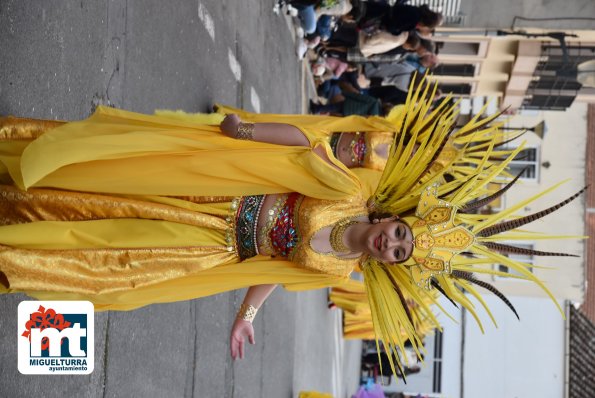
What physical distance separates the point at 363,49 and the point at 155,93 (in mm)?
4579

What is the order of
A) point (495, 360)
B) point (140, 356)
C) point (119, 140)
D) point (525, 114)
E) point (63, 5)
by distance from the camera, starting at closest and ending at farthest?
point (119, 140) < point (63, 5) < point (140, 356) < point (495, 360) < point (525, 114)

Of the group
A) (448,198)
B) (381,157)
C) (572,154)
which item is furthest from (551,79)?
(448,198)

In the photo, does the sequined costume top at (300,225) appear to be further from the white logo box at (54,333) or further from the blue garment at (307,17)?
the blue garment at (307,17)

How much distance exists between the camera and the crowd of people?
8109 mm

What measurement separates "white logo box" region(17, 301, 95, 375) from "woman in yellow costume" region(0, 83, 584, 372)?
0.07m

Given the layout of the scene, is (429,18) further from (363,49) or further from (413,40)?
(363,49)

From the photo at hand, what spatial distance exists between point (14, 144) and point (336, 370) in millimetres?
8614

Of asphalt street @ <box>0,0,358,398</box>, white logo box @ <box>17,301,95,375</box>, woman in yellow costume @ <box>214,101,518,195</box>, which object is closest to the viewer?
white logo box @ <box>17,301,95,375</box>

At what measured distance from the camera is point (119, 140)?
9.52ft

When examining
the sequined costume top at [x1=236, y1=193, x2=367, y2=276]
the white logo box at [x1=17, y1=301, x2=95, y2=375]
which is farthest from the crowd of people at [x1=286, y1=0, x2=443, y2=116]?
the white logo box at [x1=17, y1=301, x2=95, y2=375]

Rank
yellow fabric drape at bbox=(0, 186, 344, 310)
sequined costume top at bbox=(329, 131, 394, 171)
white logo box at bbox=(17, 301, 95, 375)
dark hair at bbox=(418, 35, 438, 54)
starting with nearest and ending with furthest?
yellow fabric drape at bbox=(0, 186, 344, 310), white logo box at bbox=(17, 301, 95, 375), sequined costume top at bbox=(329, 131, 394, 171), dark hair at bbox=(418, 35, 438, 54)

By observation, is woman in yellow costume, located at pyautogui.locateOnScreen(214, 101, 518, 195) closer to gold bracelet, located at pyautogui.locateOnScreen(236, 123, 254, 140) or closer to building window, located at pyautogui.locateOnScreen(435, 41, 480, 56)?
gold bracelet, located at pyautogui.locateOnScreen(236, 123, 254, 140)

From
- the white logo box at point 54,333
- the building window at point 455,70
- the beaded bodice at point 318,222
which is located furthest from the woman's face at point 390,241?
the building window at point 455,70

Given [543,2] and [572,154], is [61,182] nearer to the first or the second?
[543,2]
